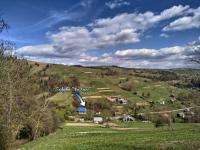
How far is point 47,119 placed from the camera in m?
65.8

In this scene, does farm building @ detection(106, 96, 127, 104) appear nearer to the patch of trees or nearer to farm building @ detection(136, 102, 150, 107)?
farm building @ detection(136, 102, 150, 107)

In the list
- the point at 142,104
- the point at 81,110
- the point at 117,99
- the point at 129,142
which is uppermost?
the point at 117,99

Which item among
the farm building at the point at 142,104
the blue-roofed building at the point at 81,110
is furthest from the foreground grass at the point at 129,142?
the farm building at the point at 142,104

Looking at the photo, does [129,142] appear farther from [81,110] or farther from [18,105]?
[81,110]

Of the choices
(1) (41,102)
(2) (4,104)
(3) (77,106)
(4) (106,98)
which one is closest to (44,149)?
(2) (4,104)

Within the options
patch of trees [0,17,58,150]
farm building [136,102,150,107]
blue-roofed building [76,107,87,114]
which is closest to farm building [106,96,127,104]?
farm building [136,102,150,107]

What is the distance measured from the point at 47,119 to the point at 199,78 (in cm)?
4708

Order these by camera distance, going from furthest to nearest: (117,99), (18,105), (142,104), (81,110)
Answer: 1. (117,99)
2. (142,104)
3. (81,110)
4. (18,105)

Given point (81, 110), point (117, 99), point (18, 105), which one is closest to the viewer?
point (18, 105)

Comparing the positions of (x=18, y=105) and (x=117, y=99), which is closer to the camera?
(x=18, y=105)

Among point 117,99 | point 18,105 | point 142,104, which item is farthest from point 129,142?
point 117,99

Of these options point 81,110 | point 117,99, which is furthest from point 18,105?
point 117,99

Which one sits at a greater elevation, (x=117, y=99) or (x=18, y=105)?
(x=117, y=99)

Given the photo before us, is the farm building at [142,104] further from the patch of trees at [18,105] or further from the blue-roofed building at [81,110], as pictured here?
the patch of trees at [18,105]
